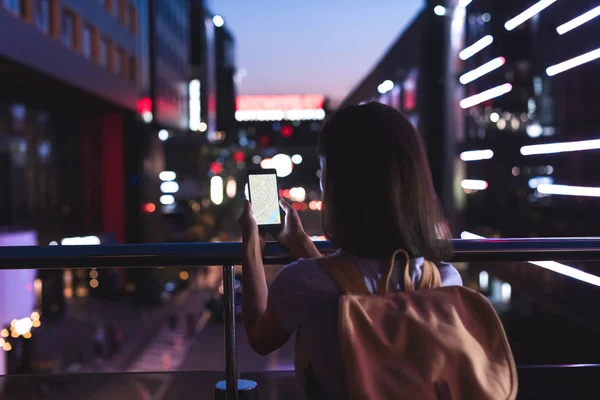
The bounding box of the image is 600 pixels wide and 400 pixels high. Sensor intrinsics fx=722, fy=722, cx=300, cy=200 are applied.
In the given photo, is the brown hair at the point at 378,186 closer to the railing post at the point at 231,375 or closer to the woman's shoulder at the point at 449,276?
the woman's shoulder at the point at 449,276

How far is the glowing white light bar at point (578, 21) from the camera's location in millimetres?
6336

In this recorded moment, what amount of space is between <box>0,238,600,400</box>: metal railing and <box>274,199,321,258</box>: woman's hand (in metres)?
0.25

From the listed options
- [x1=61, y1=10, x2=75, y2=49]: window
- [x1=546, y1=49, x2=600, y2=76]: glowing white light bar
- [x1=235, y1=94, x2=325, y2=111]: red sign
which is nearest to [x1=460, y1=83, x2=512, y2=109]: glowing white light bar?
[x1=546, y1=49, x2=600, y2=76]: glowing white light bar

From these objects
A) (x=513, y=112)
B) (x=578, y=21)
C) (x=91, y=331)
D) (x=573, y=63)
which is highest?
(x=578, y=21)

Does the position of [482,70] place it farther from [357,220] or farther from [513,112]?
A: [357,220]

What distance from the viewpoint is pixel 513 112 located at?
10.1 meters

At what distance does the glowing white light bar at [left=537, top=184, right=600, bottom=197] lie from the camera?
7.34m

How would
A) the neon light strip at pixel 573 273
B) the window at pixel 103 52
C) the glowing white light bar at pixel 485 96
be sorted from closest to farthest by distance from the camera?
the neon light strip at pixel 573 273
the glowing white light bar at pixel 485 96
the window at pixel 103 52

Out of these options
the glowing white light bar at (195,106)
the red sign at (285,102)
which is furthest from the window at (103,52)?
the red sign at (285,102)

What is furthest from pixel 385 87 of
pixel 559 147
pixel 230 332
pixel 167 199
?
pixel 167 199

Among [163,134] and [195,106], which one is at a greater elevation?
[195,106]

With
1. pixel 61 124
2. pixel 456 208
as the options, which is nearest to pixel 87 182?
pixel 61 124

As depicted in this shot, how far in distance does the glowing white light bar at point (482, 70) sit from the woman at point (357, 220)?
8198mm

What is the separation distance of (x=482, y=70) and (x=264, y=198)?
888cm
